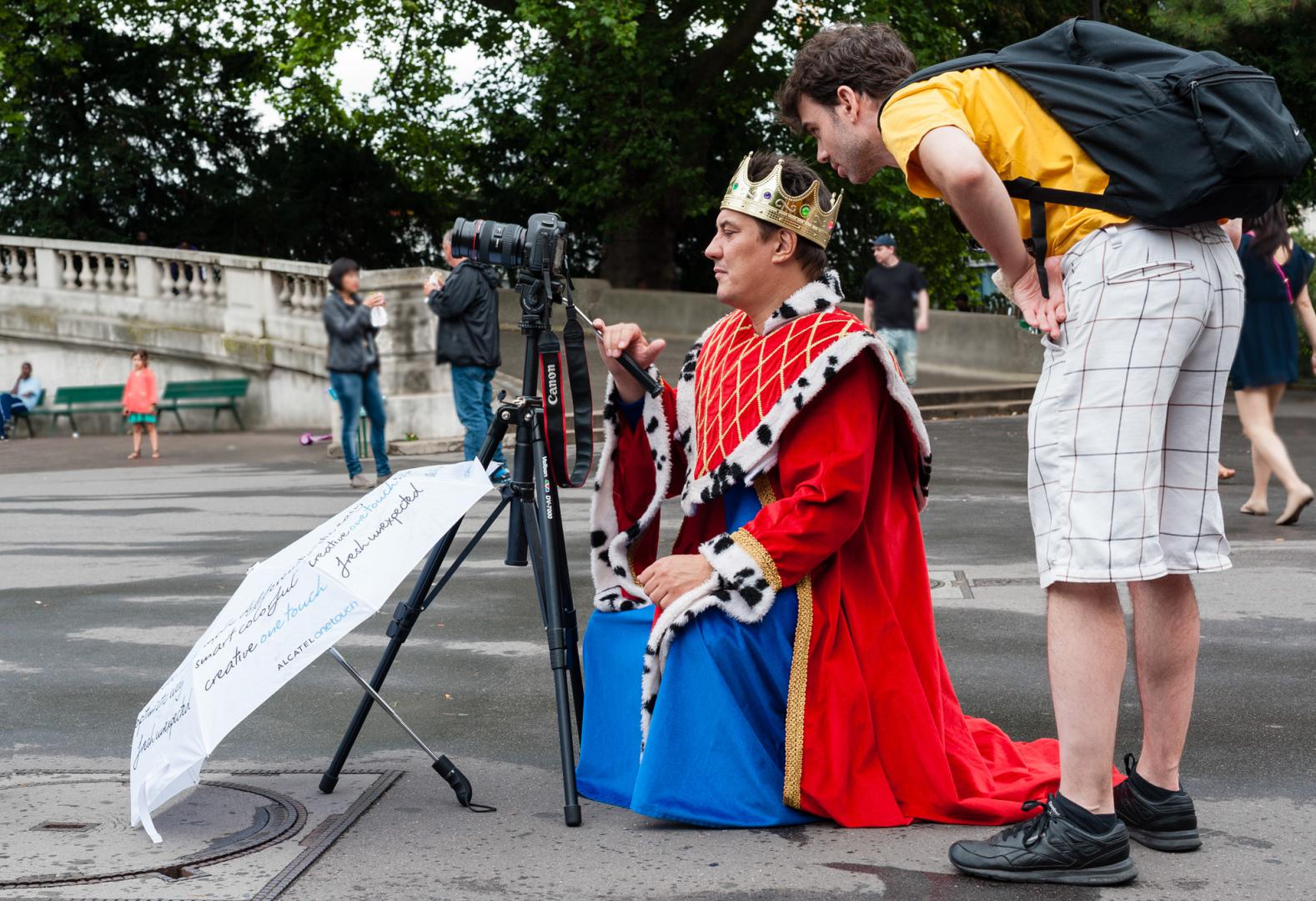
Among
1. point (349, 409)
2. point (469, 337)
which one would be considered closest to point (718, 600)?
point (469, 337)

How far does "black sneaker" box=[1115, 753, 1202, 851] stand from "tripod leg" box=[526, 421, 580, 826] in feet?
4.39

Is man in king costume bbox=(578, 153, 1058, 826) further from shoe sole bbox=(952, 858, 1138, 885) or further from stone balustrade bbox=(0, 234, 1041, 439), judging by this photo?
stone balustrade bbox=(0, 234, 1041, 439)

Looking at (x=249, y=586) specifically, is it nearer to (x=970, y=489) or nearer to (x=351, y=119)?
(x=970, y=489)

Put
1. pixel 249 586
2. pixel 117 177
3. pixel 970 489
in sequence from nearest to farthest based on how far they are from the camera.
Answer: pixel 249 586 < pixel 970 489 < pixel 117 177

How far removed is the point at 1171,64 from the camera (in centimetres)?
343

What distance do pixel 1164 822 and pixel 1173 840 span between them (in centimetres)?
5

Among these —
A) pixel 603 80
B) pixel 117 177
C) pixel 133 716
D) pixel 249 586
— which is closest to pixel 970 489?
pixel 133 716

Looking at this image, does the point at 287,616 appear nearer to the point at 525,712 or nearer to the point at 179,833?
the point at 179,833

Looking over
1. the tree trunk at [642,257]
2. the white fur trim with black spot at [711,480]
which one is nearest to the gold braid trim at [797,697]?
the white fur trim with black spot at [711,480]

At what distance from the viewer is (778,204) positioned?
13.5ft

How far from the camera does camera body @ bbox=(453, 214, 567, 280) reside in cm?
402

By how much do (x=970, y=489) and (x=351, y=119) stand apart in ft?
60.0

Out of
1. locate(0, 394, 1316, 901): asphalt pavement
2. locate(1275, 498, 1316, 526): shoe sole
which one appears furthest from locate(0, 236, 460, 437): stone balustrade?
locate(1275, 498, 1316, 526): shoe sole

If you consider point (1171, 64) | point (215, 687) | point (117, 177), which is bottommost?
point (215, 687)
